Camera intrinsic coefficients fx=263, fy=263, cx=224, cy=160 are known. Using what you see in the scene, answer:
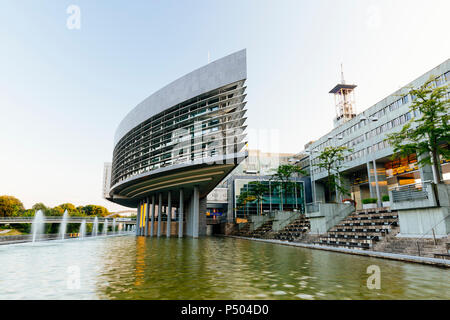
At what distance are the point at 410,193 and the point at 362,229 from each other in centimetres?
→ 571

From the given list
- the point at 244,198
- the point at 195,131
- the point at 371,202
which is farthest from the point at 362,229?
the point at 244,198

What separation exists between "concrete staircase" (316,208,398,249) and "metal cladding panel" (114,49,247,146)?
18677 mm

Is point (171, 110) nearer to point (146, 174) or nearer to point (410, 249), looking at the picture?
point (146, 174)

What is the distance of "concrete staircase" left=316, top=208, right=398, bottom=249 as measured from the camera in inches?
740

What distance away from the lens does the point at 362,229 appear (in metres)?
21.6

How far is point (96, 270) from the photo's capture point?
988 centimetres

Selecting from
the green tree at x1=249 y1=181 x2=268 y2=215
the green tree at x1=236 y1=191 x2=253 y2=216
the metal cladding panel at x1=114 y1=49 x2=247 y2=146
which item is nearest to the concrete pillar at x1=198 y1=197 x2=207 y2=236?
the green tree at x1=236 y1=191 x2=253 y2=216

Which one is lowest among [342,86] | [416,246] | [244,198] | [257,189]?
[416,246]

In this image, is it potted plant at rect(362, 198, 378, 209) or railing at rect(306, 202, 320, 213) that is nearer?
railing at rect(306, 202, 320, 213)

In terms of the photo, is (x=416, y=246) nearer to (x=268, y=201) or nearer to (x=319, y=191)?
(x=319, y=191)

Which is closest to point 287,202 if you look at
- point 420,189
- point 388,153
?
point 388,153

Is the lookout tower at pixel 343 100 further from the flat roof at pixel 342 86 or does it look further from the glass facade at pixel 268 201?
the glass facade at pixel 268 201

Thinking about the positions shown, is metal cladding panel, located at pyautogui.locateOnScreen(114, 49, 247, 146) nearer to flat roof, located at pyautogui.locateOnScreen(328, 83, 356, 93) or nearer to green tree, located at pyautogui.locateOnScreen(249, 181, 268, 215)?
green tree, located at pyautogui.locateOnScreen(249, 181, 268, 215)
